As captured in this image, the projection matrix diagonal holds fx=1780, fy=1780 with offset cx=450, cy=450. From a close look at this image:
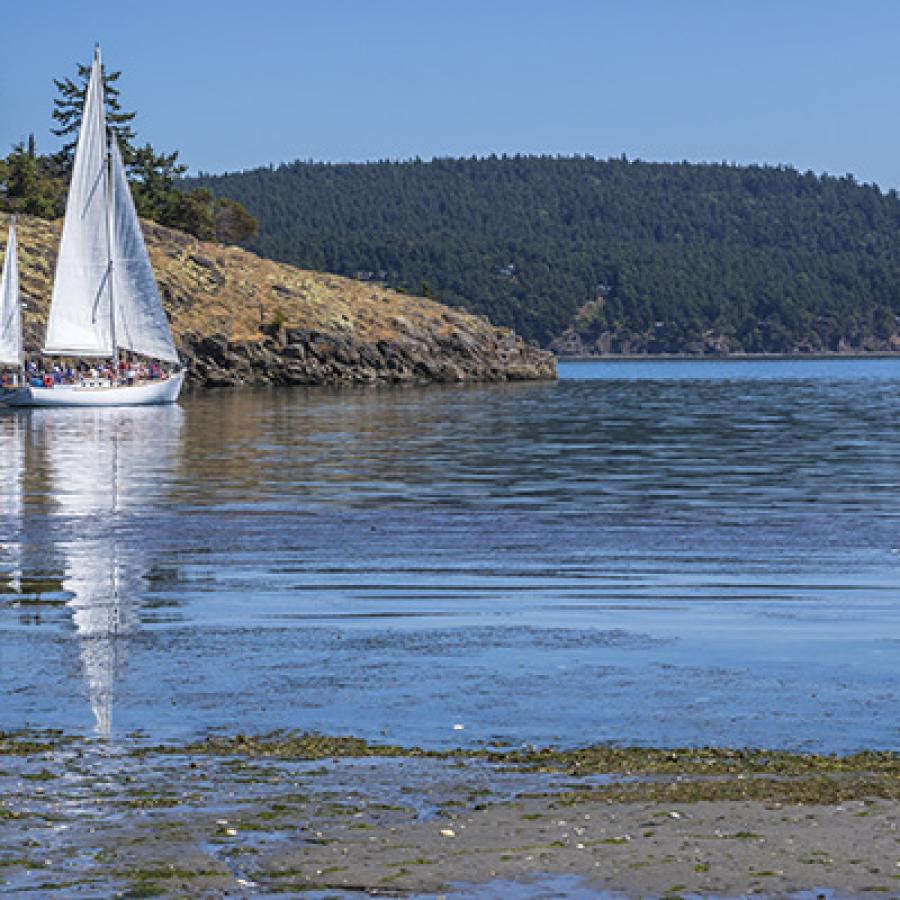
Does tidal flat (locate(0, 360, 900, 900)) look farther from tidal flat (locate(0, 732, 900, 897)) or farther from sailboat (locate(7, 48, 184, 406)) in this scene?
sailboat (locate(7, 48, 184, 406))

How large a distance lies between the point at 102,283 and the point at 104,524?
78801mm

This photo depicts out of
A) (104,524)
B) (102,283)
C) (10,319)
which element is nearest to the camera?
(104,524)

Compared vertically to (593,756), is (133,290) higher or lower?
higher

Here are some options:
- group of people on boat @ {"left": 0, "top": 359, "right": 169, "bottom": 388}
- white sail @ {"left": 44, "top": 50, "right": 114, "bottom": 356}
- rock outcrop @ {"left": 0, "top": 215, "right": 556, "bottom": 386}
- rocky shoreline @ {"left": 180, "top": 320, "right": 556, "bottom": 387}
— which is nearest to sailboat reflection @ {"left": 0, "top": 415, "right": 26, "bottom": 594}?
group of people on boat @ {"left": 0, "top": 359, "right": 169, "bottom": 388}

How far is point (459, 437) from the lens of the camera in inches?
2586

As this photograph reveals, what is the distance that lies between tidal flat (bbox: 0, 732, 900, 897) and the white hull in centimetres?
8884

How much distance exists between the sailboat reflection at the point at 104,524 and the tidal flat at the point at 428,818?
1.92 m

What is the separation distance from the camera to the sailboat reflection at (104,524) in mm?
18484

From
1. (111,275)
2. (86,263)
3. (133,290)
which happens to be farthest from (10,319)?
(133,290)

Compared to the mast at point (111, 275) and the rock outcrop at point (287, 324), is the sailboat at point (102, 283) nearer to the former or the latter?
the mast at point (111, 275)

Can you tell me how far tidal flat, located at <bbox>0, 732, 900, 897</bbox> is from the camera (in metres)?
10.2

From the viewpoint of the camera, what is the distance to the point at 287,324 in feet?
539

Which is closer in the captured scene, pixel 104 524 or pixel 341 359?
pixel 104 524

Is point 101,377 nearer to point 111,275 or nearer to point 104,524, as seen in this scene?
point 111,275
